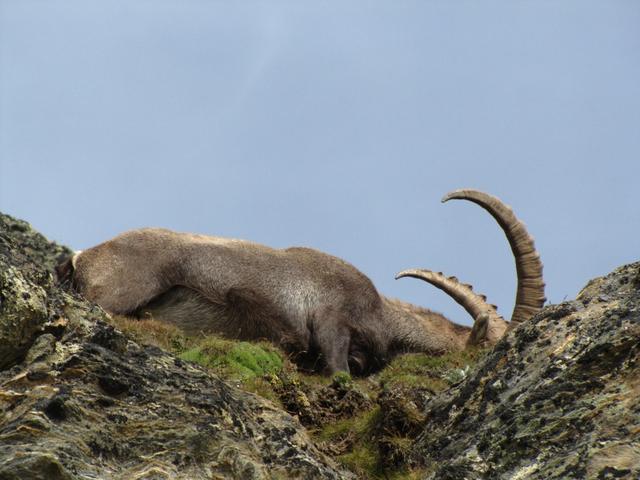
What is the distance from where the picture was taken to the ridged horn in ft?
53.2

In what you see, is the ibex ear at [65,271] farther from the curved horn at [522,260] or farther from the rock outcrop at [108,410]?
the rock outcrop at [108,410]

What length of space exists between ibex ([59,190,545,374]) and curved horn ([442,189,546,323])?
16mm

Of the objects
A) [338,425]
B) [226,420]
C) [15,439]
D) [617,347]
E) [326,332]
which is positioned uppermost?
[326,332]

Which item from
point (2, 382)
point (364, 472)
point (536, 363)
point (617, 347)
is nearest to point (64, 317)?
point (2, 382)

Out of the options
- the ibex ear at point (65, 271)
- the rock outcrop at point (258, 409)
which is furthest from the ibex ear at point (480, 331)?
the rock outcrop at point (258, 409)

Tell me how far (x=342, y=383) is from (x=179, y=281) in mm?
5040

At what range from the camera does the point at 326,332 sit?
14148mm

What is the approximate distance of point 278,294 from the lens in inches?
561

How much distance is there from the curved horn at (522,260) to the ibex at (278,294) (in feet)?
0.05

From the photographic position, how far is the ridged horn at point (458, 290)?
16219 mm

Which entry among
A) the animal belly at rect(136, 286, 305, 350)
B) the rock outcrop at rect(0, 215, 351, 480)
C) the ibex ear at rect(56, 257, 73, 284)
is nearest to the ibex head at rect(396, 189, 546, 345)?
the animal belly at rect(136, 286, 305, 350)

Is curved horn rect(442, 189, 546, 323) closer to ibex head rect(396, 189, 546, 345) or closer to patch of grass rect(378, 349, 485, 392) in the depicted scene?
ibex head rect(396, 189, 546, 345)

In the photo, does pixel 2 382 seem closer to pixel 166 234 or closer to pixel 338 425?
pixel 338 425

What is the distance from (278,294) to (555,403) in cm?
859
